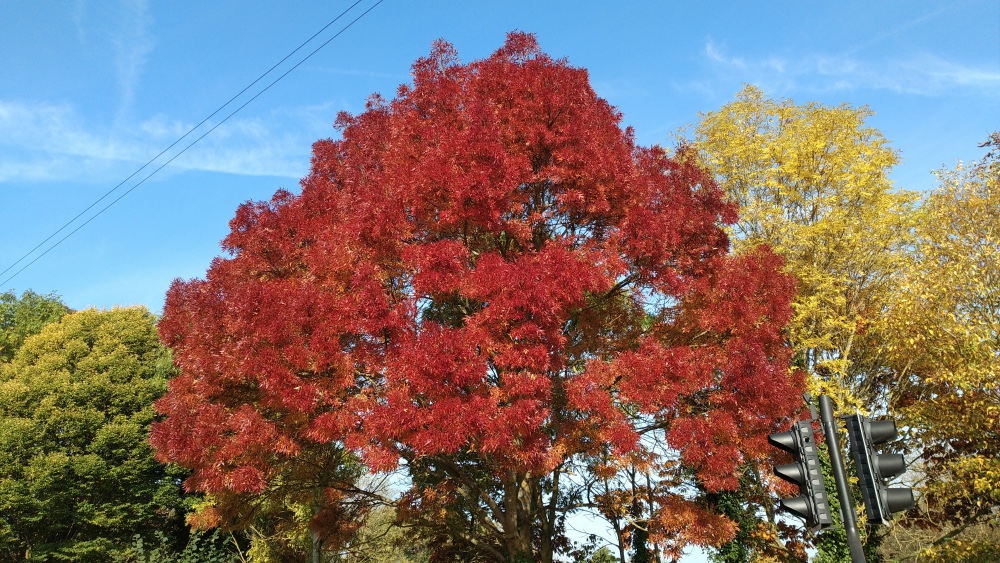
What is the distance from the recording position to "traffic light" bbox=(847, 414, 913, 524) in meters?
5.75

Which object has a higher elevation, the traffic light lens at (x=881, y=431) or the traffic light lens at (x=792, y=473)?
the traffic light lens at (x=881, y=431)

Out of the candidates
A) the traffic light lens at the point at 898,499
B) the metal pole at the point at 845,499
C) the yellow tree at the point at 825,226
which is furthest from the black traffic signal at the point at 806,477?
the yellow tree at the point at 825,226

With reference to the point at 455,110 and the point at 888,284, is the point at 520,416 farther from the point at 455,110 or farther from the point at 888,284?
the point at 888,284

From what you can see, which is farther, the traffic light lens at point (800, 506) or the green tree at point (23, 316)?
the green tree at point (23, 316)

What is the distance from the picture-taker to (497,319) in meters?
9.79

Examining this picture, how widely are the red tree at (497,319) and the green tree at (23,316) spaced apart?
87.3 ft

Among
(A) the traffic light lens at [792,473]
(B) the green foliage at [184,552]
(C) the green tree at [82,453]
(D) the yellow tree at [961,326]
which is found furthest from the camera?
(C) the green tree at [82,453]

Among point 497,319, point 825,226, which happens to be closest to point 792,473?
point 497,319

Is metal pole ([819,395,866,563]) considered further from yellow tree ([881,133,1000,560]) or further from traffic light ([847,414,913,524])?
yellow tree ([881,133,1000,560])

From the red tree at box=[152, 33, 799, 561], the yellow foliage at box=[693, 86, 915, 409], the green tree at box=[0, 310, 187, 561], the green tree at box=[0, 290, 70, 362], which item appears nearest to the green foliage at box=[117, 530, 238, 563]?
the green tree at box=[0, 310, 187, 561]

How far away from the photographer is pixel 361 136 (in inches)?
614

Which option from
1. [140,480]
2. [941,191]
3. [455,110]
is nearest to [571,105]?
[455,110]

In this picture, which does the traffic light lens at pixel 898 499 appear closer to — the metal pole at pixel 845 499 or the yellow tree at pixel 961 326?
the metal pole at pixel 845 499

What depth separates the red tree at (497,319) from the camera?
9.78 metres
